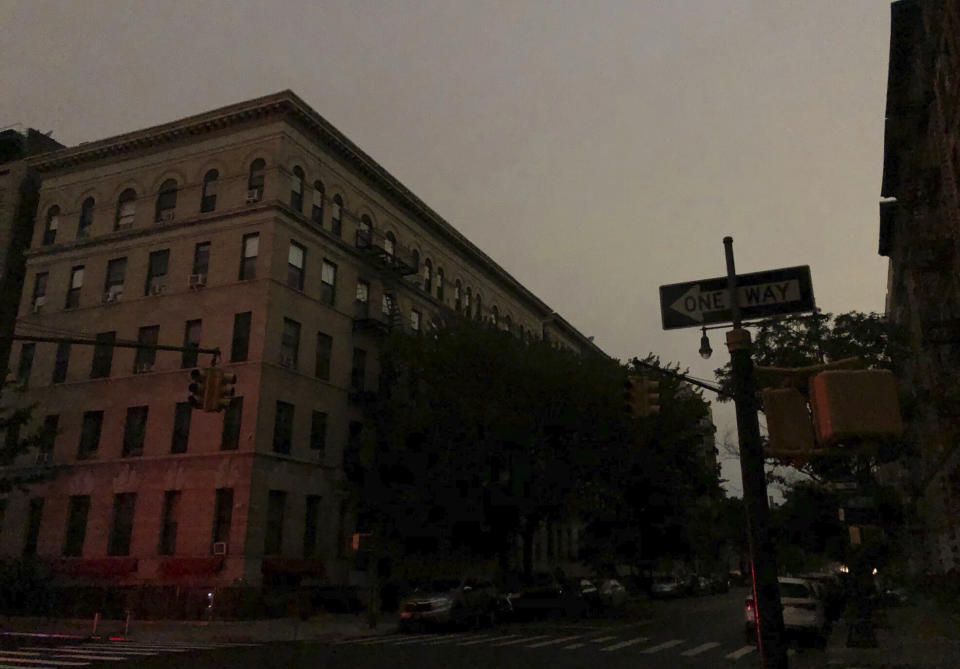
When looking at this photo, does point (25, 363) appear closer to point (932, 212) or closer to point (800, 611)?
point (800, 611)

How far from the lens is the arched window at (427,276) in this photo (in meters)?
48.9

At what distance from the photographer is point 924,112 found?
1304 inches

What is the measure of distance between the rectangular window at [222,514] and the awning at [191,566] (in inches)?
37.1

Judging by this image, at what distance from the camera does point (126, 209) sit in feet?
133

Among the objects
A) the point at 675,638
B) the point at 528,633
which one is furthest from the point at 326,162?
the point at 675,638

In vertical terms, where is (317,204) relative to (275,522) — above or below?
above

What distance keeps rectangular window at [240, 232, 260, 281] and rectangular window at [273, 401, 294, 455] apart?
6.45m

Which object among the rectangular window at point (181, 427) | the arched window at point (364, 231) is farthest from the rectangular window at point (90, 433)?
the arched window at point (364, 231)

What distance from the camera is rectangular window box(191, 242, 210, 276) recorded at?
37.7 meters

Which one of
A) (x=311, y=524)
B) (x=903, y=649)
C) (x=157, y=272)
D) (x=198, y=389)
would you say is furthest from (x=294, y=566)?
(x=903, y=649)

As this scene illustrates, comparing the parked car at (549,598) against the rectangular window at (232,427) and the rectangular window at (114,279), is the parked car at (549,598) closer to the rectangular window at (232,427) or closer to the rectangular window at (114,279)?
the rectangular window at (232,427)

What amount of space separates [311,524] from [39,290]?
2034cm

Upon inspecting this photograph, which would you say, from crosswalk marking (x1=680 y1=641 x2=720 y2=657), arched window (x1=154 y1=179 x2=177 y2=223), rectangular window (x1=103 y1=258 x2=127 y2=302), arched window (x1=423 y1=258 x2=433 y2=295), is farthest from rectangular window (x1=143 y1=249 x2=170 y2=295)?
crosswalk marking (x1=680 y1=641 x2=720 y2=657)

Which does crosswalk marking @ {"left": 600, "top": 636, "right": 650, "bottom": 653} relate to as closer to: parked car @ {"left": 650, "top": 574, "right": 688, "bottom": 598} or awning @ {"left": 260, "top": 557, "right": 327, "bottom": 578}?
awning @ {"left": 260, "top": 557, "right": 327, "bottom": 578}
